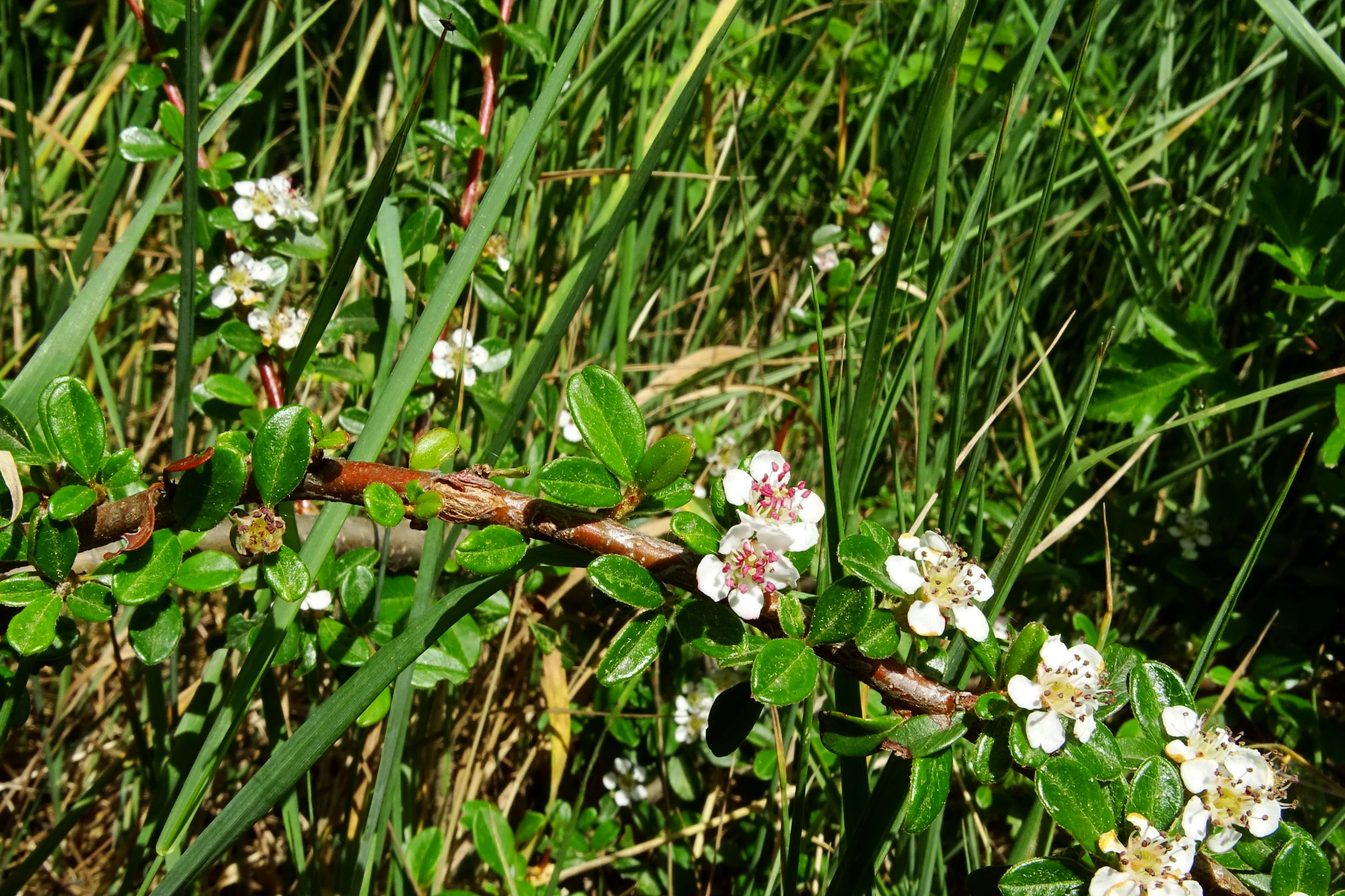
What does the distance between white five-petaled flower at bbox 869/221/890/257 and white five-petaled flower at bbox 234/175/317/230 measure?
1.07 meters

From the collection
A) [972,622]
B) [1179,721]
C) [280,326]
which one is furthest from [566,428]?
[1179,721]

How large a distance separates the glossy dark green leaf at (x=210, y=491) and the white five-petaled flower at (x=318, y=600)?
245 mm

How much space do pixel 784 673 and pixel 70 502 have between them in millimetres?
609

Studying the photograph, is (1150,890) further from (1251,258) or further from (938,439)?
(1251,258)

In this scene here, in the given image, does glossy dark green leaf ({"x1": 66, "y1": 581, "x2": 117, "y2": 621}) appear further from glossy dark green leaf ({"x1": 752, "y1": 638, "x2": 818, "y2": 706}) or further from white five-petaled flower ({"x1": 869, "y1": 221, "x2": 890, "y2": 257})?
white five-petaled flower ({"x1": 869, "y1": 221, "x2": 890, "y2": 257})

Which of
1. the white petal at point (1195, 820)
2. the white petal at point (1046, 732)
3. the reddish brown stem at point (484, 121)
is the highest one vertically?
the reddish brown stem at point (484, 121)

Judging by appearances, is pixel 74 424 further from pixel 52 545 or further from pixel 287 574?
pixel 287 574

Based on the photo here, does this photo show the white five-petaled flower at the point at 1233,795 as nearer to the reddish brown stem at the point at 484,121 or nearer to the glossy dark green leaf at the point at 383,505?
the glossy dark green leaf at the point at 383,505

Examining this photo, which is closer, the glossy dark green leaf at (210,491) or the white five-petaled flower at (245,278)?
the glossy dark green leaf at (210,491)

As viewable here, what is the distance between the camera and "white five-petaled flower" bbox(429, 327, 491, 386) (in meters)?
1.25

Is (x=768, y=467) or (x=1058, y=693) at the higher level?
(x=768, y=467)

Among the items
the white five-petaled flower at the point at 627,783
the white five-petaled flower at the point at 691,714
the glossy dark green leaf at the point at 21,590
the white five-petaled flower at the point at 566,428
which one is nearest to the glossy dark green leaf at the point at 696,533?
the glossy dark green leaf at the point at 21,590

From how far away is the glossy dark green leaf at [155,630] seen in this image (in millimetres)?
842

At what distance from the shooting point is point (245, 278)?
48.4 inches
